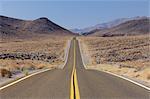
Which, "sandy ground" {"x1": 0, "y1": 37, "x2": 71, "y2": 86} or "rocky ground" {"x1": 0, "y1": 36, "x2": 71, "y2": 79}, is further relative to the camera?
"rocky ground" {"x1": 0, "y1": 36, "x2": 71, "y2": 79}

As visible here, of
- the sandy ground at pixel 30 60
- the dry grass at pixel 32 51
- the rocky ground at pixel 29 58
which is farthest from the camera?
the dry grass at pixel 32 51

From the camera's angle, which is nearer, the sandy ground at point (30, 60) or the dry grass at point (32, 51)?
the sandy ground at point (30, 60)

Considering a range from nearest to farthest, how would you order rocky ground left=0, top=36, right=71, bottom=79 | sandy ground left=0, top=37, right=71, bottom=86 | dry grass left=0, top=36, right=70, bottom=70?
sandy ground left=0, top=37, right=71, bottom=86 → rocky ground left=0, top=36, right=71, bottom=79 → dry grass left=0, top=36, right=70, bottom=70

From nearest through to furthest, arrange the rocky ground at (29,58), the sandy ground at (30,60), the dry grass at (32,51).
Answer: the sandy ground at (30,60) < the rocky ground at (29,58) < the dry grass at (32,51)

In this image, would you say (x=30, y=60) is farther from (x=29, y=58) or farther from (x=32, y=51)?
(x=32, y=51)

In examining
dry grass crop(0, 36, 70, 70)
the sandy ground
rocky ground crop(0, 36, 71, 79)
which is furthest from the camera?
dry grass crop(0, 36, 70, 70)

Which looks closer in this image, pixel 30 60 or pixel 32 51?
pixel 30 60

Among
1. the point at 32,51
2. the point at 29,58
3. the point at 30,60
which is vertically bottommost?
the point at 29,58

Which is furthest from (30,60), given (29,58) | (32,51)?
(32,51)

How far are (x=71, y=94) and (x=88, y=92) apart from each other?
96 cm

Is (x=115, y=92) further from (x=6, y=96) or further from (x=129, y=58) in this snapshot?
(x=129, y=58)

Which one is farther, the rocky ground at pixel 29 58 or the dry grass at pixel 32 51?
the dry grass at pixel 32 51

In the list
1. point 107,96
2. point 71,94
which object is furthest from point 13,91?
point 107,96

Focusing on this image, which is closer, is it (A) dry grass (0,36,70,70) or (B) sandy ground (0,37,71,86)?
(B) sandy ground (0,37,71,86)
